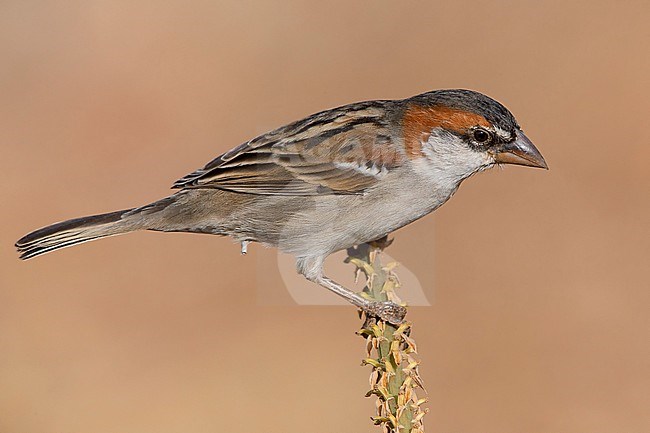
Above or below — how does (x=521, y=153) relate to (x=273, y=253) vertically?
above

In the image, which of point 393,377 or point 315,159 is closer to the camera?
point 393,377

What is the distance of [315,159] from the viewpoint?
425cm

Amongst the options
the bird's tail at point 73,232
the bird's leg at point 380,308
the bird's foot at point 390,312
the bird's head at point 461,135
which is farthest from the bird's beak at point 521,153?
the bird's tail at point 73,232

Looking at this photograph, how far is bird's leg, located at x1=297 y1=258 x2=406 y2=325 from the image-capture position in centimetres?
306

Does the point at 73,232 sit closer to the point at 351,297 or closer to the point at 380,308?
the point at 351,297

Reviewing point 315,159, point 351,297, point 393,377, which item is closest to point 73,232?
point 315,159

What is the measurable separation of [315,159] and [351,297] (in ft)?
2.49

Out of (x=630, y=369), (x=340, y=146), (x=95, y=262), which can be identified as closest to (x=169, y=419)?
(x=95, y=262)

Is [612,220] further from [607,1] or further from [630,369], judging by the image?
[607,1]

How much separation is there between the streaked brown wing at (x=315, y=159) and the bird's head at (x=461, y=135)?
16cm

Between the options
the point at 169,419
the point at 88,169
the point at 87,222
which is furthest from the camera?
the point at 88,169

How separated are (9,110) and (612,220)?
5630 mm

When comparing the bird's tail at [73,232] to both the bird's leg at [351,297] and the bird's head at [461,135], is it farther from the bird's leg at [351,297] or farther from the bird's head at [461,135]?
the bird's head at [461,135]

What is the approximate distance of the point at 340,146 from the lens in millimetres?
4250
